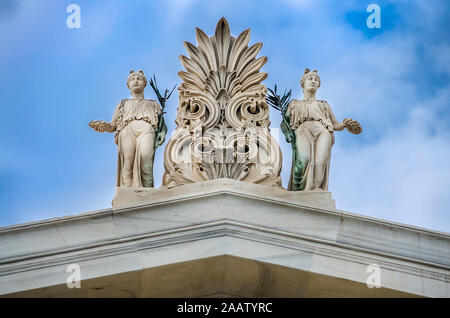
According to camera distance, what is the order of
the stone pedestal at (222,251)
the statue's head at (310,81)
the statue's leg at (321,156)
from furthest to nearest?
the statue's head at (310,81) → the statue's leg at (321,156) → the stone pedestal at (222,251)

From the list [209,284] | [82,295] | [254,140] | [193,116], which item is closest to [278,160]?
[254,140]

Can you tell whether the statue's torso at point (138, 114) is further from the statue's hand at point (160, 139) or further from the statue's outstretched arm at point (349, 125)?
the statue's outstretched arm at point (349, 125)

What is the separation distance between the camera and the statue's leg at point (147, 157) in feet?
53.5

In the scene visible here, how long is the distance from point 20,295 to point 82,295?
0.80m

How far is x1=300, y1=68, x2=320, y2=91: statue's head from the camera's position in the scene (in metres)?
17.4

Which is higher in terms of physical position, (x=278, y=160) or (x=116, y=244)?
(x=278, y=160)

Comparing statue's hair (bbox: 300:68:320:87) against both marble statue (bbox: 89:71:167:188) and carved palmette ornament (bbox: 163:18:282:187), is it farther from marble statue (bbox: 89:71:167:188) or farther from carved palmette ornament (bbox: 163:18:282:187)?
marble statue (bbox: 89:71:167:188)

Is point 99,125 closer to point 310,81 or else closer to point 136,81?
point 136,81

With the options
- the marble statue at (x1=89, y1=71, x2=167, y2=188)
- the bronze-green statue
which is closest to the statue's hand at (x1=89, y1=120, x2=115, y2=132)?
the marble statue at (x1=89, y1=71, x2=167, y2=188)

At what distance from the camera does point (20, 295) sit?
1384cm

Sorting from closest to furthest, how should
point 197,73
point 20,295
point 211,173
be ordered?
1. point 20,295
2. point 211,173
3. point 197,73

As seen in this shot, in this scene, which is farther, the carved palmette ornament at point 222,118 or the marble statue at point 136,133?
the marble statue at point 136,133

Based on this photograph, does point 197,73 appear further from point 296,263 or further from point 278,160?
point 296,263

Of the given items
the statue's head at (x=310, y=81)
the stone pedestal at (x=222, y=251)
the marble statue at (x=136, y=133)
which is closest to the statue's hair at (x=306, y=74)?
the statue's head at (x=310, y=81)
